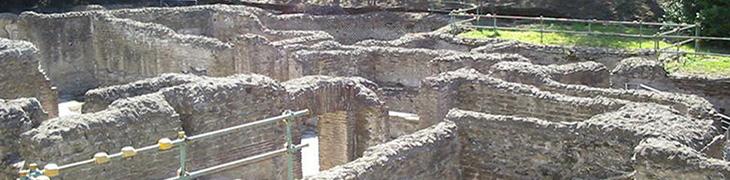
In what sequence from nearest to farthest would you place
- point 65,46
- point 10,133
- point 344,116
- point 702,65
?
point 10,133
point 344,116
point 702,65
point 65,46

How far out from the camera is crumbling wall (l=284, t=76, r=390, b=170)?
15586 millimetres

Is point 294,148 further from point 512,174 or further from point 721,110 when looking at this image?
point 721,110

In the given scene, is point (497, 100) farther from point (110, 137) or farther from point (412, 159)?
point (110, 137)

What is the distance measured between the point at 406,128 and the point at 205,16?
537 inches

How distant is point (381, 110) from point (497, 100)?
2041 mm

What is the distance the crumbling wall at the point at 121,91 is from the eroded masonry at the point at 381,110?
0.09 feet

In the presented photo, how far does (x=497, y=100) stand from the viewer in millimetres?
15211

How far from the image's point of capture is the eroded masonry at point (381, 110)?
11.1m

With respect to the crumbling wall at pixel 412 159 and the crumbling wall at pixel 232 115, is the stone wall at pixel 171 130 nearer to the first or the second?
the crumbling wall at pixel 232 115

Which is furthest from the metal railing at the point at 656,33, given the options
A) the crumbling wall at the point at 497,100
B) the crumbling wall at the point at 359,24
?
the crumbling wall at the point at 497,100

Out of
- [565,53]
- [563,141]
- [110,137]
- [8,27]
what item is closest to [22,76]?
[110,137]

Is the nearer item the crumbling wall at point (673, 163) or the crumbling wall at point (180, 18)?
the crumbling wall at point (673, 163)

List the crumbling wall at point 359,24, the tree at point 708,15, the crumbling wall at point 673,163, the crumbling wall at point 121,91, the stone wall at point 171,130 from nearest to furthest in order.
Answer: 1. the crumbling wall at point 673,163
2. the stone wall at point 171,130
3. the crumbling wall at point 121,91
4. the tree at point 708,15
5. the crumbling wall at point 359,24

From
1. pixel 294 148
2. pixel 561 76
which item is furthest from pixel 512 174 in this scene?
pixel 561 76
